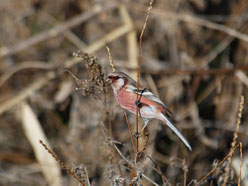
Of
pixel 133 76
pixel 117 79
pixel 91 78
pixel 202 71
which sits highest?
pixel 133 76

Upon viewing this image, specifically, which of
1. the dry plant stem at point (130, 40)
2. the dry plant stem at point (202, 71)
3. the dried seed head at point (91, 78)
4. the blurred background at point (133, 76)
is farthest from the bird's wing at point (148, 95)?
the dry plant stem at point (130, 40)

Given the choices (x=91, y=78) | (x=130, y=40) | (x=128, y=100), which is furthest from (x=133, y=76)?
(x=91, y=78)

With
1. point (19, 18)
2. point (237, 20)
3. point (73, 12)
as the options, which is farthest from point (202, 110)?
point (19, 18)

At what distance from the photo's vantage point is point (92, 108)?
5.14 meters

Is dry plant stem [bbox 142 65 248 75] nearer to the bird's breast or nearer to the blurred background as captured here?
the blurred background

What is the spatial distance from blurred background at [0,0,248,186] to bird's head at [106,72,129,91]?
2.19 metres

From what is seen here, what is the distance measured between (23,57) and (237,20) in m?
4.40

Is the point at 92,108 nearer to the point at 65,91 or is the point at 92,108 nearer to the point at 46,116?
the point at 65,91

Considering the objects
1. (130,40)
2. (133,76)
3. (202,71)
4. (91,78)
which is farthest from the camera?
(130,40)

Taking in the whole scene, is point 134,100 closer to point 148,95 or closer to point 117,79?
point 148,95

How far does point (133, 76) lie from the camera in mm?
5477

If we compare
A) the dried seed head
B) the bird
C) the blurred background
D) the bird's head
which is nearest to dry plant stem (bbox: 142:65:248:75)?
the blurred background

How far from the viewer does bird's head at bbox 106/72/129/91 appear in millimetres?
2648

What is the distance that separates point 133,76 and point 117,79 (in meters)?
2.77
